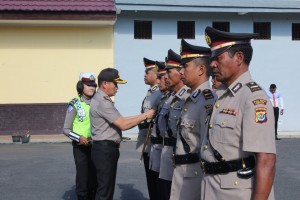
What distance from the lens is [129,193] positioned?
816 cm

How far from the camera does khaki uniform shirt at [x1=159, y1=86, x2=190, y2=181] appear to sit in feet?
17.2

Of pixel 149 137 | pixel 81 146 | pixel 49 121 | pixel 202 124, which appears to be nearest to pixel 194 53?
pixel 202 124

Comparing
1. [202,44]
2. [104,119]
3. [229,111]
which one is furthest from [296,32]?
[229,111]

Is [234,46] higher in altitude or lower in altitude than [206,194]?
higher

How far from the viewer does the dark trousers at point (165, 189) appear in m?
5.49

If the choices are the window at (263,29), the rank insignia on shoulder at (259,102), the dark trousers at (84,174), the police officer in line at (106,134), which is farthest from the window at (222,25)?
the rank insignia on shoulder at (259,102)

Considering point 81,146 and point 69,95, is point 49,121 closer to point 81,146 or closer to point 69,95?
point 69,95

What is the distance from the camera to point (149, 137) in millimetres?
6574

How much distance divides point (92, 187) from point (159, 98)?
56.9 inches

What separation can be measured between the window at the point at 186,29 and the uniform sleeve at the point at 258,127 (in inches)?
613

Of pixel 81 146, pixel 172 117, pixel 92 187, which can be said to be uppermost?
pixel 172 117

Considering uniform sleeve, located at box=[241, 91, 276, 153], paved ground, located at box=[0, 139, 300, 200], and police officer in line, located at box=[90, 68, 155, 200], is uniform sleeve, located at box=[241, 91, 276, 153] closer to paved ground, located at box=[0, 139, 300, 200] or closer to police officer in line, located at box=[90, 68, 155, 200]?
police officer in line, located at box=[90, 68, 155, 200]

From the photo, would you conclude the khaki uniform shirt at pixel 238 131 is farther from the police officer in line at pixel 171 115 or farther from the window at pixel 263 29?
the window at pixel 263 29

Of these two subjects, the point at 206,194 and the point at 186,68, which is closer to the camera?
the point at 206,194
